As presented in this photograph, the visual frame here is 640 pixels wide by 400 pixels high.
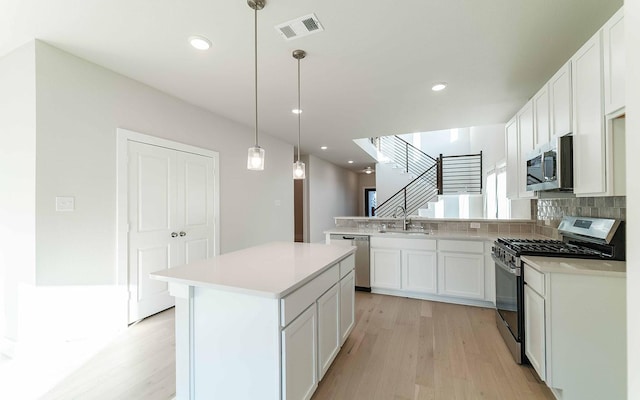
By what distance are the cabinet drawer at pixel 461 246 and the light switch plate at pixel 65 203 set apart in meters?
3.97

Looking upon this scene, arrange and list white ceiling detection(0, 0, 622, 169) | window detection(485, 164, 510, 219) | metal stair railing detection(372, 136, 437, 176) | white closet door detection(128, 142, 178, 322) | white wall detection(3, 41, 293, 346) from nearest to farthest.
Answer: white ceiling detection(0, 0, 622, 169) < white wall detection(3, 41, 293, 346) < white closet door detection(128, 142, 178, 322) < window detection(485, 164, 510, 219) < metal stair railing detection(372, 136, 437, 176)

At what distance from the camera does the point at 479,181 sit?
20.8 feet

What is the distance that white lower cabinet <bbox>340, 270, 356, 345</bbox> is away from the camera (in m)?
2.17

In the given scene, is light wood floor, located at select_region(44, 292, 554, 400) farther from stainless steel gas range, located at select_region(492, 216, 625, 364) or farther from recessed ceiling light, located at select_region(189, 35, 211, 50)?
recessed ceiling light, located at select_region(189, 35, 211, 50)

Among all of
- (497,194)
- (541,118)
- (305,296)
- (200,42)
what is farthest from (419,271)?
(200,42)

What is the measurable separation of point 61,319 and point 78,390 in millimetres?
791

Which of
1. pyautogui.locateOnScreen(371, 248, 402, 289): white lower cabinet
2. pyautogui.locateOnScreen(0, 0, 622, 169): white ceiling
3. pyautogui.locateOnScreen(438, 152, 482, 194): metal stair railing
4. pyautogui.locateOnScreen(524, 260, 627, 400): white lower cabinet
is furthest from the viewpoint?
pyautogui.locateOnScreen(438, 152, 482, 194): metal stair railing

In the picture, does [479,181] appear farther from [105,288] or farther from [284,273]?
[105,288]

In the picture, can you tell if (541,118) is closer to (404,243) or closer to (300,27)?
(404,243)

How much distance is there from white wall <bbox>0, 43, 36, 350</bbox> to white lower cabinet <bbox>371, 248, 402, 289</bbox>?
140 inches

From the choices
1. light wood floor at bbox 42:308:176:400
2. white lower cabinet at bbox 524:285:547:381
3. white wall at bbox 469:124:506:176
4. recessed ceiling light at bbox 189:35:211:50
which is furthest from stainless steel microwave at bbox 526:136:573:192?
light wood floor at bbox 42:308:176:400

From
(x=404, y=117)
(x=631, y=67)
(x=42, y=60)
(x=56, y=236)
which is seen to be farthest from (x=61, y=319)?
(x=404, y=117)

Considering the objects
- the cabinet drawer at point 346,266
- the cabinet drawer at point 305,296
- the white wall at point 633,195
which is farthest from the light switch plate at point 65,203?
the white wall at point 633,195

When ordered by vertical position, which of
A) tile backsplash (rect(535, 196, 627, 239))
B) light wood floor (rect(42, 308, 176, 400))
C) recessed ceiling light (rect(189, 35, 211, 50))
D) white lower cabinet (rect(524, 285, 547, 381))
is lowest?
light wood floor (rect(42, 308, 176, 400))
